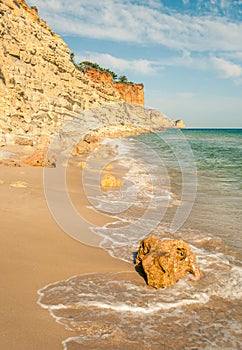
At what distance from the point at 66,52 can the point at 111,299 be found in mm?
33977

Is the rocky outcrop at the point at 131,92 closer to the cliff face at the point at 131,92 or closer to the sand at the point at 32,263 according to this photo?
the cliff face at the point at 131,92

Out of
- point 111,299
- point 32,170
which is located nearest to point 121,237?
point 111,299

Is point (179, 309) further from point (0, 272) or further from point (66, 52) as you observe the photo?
point (66, 52)

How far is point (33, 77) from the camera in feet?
79.3

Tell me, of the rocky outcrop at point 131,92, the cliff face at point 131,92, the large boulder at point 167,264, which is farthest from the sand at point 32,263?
the rocky outcrop at point 131,92

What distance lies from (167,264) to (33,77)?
24.3 metres

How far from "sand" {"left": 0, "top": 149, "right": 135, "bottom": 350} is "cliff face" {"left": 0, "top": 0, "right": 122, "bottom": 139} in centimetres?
1365

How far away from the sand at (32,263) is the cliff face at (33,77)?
1365 cm

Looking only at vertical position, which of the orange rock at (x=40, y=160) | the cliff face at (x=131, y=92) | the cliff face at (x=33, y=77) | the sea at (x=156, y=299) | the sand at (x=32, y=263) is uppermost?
the cliff face at (x=131, y=92)

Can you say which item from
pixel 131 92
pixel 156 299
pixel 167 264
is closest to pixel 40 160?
pixel 167 264

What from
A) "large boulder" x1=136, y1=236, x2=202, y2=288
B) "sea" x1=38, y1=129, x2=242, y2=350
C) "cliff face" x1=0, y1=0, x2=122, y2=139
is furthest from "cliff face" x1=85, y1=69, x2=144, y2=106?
"large boulder" x1=136, y1=236, x2=202, y2=288

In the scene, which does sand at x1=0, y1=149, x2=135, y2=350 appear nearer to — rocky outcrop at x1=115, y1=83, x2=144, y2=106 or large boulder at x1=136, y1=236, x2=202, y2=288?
large boulder at x1=136, y1=236, x2=202, y2=288

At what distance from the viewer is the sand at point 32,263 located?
82.7 inches

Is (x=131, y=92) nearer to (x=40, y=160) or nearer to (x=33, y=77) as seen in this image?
(x=33, y=77)
